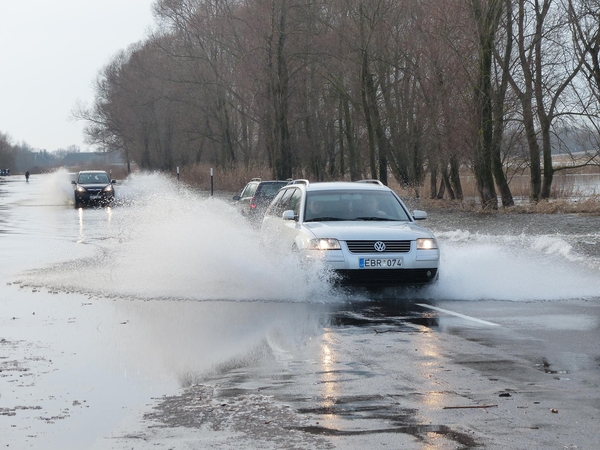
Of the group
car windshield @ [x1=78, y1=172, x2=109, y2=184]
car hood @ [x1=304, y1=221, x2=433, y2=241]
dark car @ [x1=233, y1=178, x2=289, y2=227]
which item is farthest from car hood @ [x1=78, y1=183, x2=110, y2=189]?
car hood @ [x1=304, y1=221, x2=433, y2=241]

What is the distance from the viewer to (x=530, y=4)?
34.5 meters

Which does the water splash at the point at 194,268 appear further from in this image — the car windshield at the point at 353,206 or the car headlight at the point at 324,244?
the car windshield at the point at 353,206

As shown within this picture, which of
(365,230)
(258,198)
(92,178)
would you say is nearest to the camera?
(365,230)

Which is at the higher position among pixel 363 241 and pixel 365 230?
pixel 365 230

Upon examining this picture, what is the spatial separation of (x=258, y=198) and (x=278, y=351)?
19985 millimetres

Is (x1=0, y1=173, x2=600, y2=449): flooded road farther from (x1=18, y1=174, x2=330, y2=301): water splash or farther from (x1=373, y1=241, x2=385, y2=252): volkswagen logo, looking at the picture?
(x1=373, y1=241, x2=385, y2=252): volkswagen logo

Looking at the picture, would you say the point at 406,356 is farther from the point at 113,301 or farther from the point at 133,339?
the point at 113,301

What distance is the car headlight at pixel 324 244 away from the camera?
12562 millimetres

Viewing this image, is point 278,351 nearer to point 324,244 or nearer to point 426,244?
point 324,244

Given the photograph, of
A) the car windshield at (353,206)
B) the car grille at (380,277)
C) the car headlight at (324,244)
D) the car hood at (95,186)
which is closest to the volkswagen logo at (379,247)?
the car grille at (380,277)

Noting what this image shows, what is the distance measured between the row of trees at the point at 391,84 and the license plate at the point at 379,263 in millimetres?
21650

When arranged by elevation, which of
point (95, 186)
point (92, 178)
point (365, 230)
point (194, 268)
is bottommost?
point (194, 268)

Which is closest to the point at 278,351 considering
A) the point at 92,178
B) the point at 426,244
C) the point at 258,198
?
the point at 426,244

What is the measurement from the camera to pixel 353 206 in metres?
14.2
